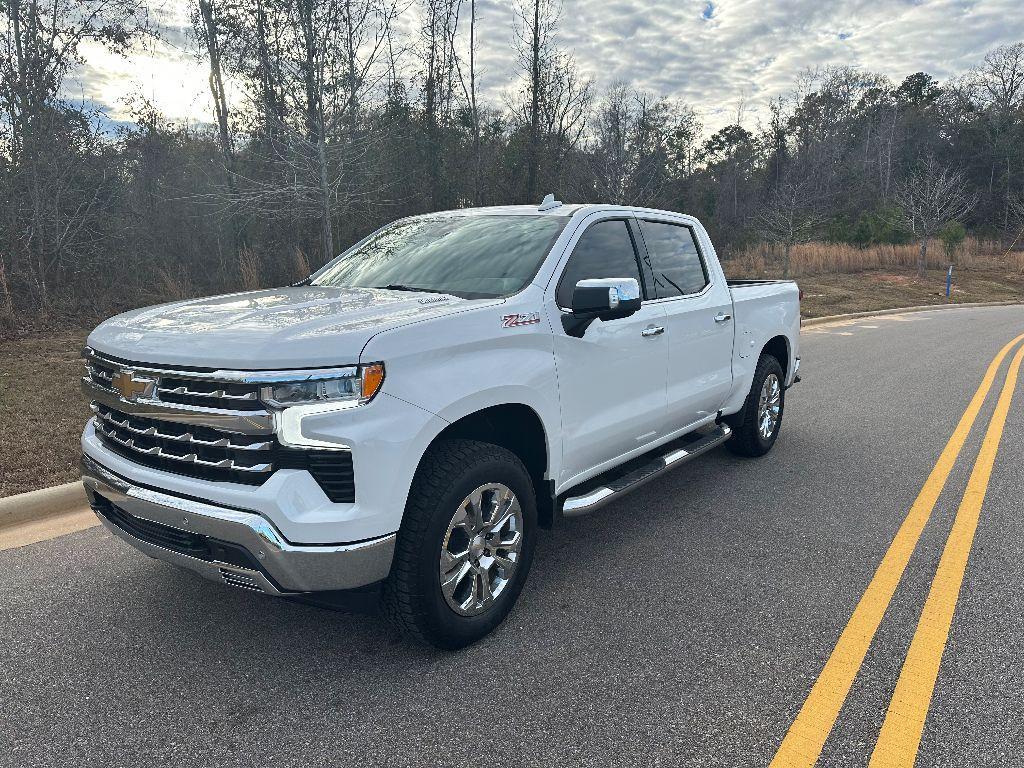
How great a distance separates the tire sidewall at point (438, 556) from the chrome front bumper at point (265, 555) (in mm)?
198

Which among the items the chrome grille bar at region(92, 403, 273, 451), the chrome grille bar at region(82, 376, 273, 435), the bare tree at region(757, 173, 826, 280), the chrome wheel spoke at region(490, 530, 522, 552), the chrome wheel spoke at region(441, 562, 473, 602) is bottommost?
the chrome wheel spoke at region(441, 562, 473, 602)

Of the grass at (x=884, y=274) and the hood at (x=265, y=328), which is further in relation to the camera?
the grass at (x=884, y=274)

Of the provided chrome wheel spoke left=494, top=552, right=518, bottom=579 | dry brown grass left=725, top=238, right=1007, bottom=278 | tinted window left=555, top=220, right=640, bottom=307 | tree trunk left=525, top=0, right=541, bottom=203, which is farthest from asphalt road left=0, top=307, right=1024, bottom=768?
dry brown grass left=725, top=238, right=1007, bottom=278

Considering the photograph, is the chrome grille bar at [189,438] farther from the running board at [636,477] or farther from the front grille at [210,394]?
the running board at [636,477]

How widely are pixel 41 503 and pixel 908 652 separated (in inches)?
202

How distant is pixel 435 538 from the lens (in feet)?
9.23

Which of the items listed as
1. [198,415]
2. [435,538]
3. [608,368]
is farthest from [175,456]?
[608,368]

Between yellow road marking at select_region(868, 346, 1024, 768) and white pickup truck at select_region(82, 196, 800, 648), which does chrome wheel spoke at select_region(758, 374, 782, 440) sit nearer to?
yellow road marking at select_region(868, 346, 1024, 768)

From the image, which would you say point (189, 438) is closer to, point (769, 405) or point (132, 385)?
point (132, 385)

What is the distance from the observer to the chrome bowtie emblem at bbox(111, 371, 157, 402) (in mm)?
2777

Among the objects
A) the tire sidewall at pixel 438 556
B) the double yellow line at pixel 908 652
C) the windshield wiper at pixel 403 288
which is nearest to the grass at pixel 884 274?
the double yellow line at pixel 908 652

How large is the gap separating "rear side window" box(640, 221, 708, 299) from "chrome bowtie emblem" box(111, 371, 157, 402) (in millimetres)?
2908

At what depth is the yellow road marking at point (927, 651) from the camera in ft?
8.05

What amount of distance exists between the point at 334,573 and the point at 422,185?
917 inches
